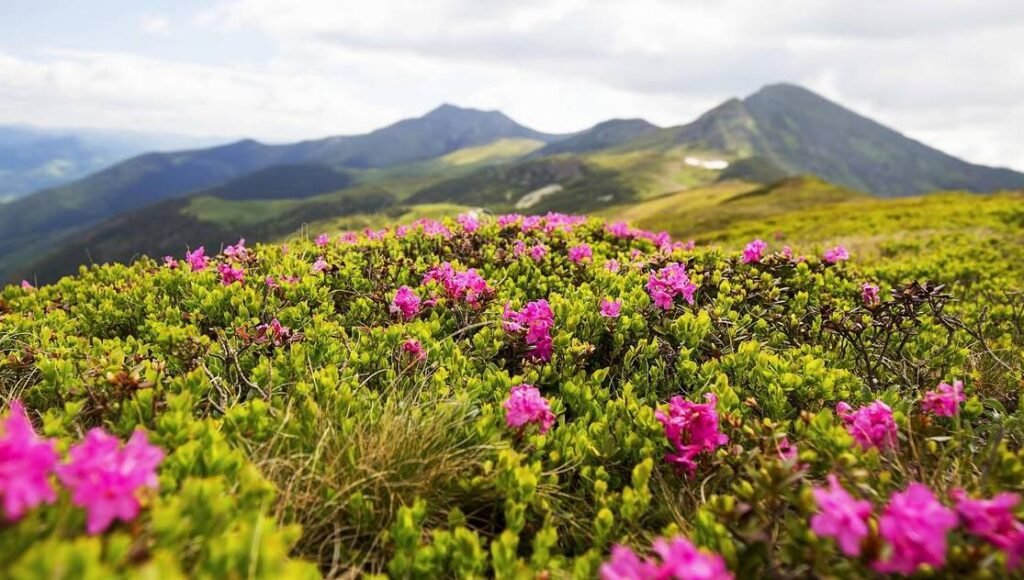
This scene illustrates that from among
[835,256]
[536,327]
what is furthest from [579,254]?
[835,256]

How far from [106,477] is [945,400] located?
4.00 m

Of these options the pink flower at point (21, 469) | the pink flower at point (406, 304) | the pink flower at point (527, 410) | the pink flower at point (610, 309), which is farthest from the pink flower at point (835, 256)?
the pink flower at point (21, 469)

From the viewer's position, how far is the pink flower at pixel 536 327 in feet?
14.9

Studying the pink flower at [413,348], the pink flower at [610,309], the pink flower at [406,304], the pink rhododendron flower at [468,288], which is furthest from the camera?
the pink rhododendron flower at [468,288]

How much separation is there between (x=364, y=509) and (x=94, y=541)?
1422 mm

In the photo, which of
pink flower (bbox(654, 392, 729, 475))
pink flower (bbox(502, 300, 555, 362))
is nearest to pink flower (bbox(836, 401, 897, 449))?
pink flower (bbox(654, 392, 729, 475))

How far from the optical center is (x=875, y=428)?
346 cm

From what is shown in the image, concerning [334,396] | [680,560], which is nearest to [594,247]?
[334,396]

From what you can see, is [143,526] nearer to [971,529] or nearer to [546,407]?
[546,407]

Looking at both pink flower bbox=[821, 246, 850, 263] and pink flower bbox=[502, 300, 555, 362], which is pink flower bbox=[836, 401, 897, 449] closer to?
pink flower bbox=[502, 300, 555, 362]

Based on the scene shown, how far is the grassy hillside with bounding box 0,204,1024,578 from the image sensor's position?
222 cm

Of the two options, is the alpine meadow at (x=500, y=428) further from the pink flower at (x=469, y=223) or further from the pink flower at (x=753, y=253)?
the pink flower at (x=469, y=223)

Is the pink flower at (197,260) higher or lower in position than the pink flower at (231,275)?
higher

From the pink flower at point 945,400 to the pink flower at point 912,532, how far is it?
148 centimetres
